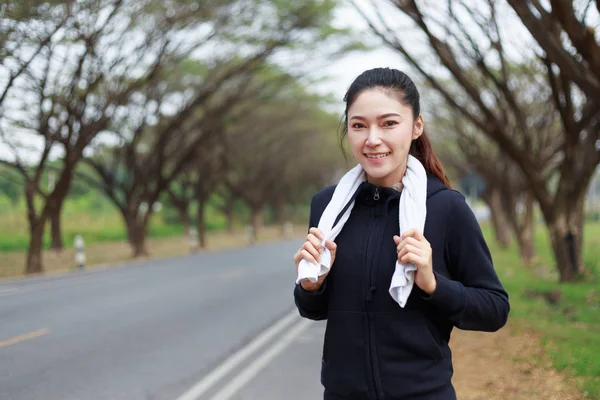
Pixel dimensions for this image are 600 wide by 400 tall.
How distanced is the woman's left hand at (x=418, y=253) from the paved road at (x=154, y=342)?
4.50m

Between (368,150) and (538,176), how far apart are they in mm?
11205

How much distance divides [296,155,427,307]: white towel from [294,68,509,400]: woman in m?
0.02

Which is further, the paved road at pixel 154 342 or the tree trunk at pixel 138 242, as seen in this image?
the tree trunk at pixel 138 242

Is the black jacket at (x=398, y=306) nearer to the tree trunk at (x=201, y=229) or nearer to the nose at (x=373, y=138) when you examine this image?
the nose at (x=373, y=138)

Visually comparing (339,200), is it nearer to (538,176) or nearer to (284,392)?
(284,392)

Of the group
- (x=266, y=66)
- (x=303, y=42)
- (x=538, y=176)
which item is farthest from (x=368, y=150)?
(x=266, y=66)

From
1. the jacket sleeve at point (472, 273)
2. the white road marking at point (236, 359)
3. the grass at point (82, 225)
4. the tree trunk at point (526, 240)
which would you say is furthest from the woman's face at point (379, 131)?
the grass at point (82, 225)

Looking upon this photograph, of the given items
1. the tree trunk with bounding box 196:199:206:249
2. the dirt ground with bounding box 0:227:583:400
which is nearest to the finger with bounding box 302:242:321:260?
the dirt ground with bounding box 0:227:583:400

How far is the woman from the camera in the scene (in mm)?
2123

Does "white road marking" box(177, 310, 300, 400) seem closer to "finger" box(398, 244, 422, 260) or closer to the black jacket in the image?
the black jacket

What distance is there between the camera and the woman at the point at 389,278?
212 cm

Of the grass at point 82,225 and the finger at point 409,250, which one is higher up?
the grass at point 82,225

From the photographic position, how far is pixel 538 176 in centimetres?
1258

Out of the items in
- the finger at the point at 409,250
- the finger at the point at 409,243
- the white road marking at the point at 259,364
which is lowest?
the white road marking at the point at 259,364
